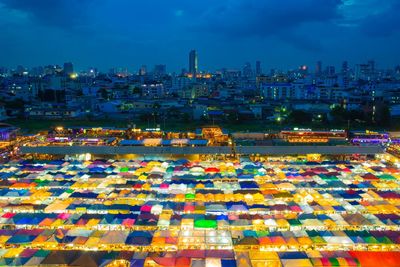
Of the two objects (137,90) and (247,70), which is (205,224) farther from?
(247,70)

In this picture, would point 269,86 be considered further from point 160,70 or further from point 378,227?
point 160,70

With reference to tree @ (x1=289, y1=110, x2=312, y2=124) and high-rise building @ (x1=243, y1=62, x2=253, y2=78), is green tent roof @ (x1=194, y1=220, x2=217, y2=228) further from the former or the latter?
high-rise building @ (x1=243, y1=62, x2=253, y2=78)

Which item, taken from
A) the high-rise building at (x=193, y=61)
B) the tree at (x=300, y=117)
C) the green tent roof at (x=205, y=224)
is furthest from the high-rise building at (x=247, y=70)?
the green tent roof at (x=205, y=224)

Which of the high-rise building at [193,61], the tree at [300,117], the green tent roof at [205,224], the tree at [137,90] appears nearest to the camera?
Result: the green tent roof at [205,224]

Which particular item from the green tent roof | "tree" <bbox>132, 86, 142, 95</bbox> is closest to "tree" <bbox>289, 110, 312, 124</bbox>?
the green tent roof

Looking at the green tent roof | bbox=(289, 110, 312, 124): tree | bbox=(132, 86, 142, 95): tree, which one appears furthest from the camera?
bbox=(132, 86, 142, 95): tree

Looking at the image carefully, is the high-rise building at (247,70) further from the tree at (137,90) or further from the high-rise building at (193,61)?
the tree at (137,90)

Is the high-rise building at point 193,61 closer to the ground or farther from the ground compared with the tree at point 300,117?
farther from the ground

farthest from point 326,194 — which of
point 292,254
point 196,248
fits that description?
point 196,248

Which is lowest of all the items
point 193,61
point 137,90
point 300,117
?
point 300,117

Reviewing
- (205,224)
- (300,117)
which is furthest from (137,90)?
(205,224)

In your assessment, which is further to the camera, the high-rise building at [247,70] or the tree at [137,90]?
the high-rise building at [247,70]
